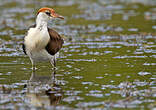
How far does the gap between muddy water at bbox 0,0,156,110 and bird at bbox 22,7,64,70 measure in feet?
1.64

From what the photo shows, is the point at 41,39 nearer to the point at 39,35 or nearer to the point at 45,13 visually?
the point at 39,35

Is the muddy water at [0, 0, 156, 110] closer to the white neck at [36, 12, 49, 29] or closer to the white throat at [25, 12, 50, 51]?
the white throat at [25, 12, 50, 51]

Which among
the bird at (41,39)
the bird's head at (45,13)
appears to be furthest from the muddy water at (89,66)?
the bird's head at (45,13)

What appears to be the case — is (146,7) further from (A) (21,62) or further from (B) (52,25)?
(A) (21,62)

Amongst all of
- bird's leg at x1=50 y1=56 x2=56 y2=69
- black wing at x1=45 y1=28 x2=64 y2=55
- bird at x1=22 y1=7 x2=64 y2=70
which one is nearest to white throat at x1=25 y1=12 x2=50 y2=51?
bird at x1=22 y1=7 x2=64 y2=70

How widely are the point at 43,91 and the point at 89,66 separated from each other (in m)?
2.77

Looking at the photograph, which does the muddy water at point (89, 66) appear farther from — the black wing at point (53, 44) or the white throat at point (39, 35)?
the white throat at point (39, 35)

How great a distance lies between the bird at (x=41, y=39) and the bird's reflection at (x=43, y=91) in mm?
687

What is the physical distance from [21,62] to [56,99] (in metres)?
4.09

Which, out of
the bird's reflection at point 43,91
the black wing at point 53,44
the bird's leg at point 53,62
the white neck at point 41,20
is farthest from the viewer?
the bird's leg at point 53,62

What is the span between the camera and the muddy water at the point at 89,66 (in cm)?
807

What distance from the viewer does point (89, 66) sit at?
37.3ft

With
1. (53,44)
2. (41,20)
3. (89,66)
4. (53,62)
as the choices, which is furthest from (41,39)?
(89,66)

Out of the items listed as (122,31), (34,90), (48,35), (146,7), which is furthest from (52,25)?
(34,90)
